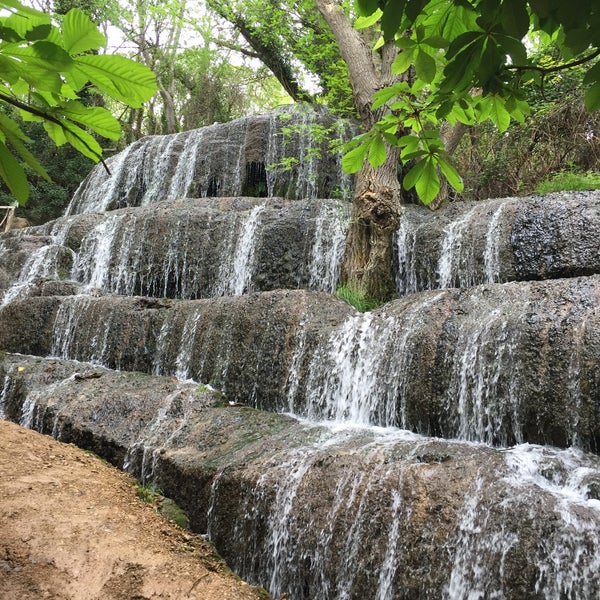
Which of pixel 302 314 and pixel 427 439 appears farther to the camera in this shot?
pixel 302 314

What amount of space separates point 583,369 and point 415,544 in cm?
204

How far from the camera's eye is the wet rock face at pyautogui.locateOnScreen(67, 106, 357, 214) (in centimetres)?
1193

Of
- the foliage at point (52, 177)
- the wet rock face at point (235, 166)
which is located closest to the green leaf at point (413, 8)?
the wet rock face at point (235, 166)

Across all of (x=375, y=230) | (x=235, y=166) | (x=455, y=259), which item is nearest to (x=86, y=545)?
(x=375, y=230)

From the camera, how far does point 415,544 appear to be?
331cm

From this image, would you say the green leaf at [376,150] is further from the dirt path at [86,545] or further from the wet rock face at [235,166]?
the wet rock face at [235,166]

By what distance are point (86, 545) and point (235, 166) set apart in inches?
420

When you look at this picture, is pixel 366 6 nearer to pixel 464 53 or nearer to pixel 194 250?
pixel 464 53

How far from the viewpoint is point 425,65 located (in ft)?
4.21

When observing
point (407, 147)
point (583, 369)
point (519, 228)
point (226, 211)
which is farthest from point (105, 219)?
point (407, 147)

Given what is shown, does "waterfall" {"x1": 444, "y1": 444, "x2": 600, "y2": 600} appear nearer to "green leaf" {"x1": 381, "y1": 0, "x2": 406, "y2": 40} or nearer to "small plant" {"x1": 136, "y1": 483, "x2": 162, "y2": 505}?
"small plant" {"x1": 136, "y1": 483, "x2": 162, "y2": 505}

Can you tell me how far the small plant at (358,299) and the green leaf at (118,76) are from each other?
19.9ft

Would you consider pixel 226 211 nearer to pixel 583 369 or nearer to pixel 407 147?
pixel 583 369

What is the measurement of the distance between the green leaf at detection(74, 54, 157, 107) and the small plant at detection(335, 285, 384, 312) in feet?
19.9
